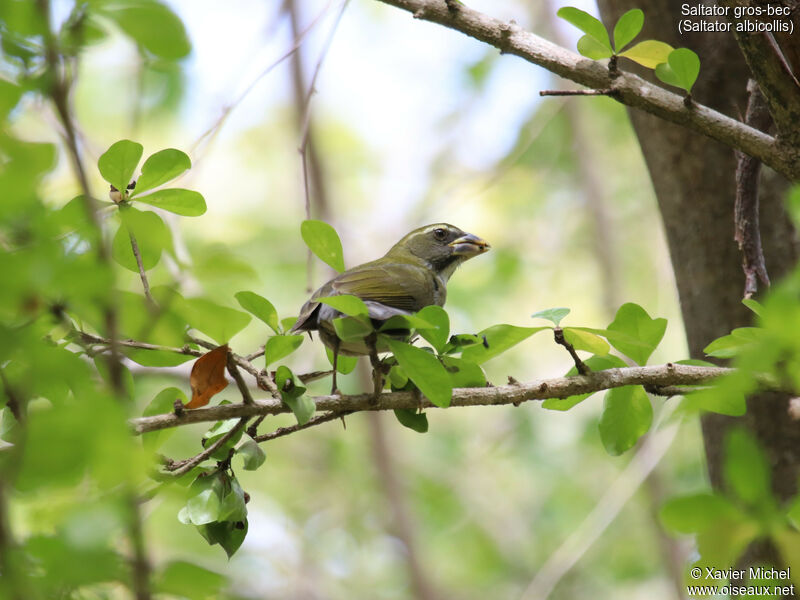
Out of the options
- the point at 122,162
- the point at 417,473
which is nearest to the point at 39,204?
the point at 122,162

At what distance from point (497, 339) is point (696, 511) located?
87 cm

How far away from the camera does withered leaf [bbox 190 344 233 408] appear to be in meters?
1.76

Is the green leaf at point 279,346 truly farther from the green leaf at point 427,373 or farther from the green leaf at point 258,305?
the green leaf at point 427,373

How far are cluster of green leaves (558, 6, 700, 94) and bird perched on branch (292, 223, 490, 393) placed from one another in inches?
35.9

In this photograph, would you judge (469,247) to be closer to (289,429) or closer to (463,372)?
(463,372)

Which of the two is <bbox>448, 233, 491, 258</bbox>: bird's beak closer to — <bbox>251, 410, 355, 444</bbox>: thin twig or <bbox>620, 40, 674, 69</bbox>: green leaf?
<bbox>620, 40, 674, 69</bbox>: green leaf

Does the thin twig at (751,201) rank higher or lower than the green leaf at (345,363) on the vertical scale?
higher

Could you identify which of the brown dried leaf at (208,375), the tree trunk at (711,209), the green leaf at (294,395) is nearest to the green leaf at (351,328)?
the green leaf at (294,395)

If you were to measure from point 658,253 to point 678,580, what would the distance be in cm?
300

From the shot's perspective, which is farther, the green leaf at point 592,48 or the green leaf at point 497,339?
the green leaf at point 592,48

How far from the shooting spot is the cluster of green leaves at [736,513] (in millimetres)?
1023

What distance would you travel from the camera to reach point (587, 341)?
1923 mm

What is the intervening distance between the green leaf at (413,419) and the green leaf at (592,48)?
1.10 m

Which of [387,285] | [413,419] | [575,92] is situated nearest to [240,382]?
[413,419]
